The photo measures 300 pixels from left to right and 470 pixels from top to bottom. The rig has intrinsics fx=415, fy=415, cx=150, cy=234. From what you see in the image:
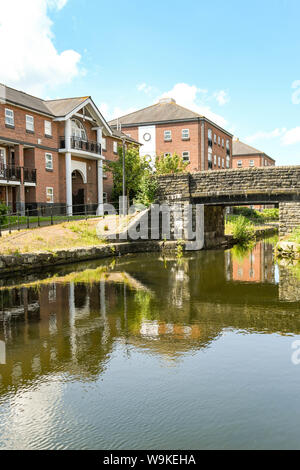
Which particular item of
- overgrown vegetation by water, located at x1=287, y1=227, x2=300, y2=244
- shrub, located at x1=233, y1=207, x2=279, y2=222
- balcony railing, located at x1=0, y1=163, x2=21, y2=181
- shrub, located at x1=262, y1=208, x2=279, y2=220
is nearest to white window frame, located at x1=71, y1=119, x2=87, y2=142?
balcony railing, located at x1=0, y1=163, x2=21, y2=181

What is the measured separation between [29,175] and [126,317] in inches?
930

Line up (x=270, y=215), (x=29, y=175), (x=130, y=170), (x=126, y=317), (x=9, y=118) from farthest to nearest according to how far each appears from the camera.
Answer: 1. (x=270, y=215)
2. (x=130, y=170)
3. (x=29, y=175)
4. (x=9, y=118)
5. (x=126, y=317)

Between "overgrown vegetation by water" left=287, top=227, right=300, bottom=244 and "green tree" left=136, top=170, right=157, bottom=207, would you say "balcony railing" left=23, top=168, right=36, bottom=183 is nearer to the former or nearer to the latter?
"green tree" left=136, top=170, right=157, bottom=207

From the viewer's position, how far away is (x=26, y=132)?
29.6 metres

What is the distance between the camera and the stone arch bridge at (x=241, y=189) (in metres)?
21.0

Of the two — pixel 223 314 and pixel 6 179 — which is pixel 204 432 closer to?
pixel 223 314

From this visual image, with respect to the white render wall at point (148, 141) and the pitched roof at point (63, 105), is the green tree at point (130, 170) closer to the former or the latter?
the pitched roof at point (63, 105)

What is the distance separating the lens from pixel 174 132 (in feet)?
170

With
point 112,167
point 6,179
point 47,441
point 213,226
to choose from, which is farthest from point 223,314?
point 112,167

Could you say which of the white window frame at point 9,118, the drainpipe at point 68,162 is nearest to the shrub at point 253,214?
the drainpipe at point 68,162

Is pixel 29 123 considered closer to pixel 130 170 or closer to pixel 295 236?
pixel 130 170

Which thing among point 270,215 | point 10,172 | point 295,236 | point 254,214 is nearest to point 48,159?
point 10,172

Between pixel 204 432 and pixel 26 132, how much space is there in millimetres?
28713

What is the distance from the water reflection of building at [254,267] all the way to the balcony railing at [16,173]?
1612cm
